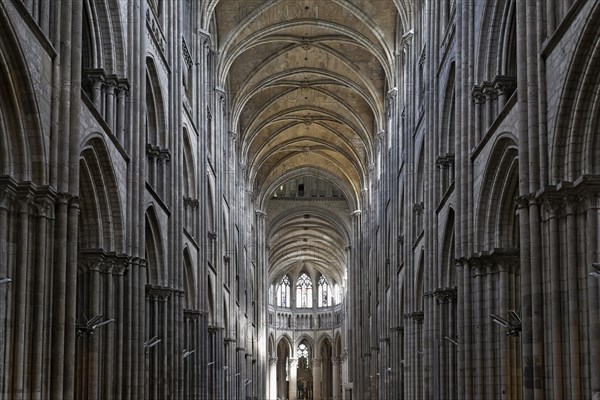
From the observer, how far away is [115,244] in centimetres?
2639

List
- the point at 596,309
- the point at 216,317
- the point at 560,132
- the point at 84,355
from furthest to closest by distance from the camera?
the point at 216,317, the point at 84,355, the point at 560,132, the point at 596,309

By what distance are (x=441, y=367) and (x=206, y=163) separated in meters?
16.4

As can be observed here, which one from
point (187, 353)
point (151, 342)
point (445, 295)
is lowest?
point (187, 353)

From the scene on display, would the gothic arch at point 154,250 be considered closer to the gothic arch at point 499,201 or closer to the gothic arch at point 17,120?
the gothic arch at point 499,201

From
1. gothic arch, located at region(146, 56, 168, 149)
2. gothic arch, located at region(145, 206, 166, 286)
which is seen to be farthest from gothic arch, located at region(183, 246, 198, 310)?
gothic arch, located at region(146, 56, 168, 149)

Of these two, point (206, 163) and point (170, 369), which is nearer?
point (170, 369)

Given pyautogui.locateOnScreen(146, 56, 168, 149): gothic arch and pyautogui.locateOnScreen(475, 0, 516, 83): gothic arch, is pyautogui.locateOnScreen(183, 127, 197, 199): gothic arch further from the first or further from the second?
pyautogui.locateOnScreen(475, 0, 516, 83): gothic arch

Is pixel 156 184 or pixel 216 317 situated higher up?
pixel 156 184

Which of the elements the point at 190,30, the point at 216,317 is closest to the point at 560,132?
the point at 190,30

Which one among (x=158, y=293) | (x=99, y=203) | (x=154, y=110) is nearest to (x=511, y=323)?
(x=99, y=203)

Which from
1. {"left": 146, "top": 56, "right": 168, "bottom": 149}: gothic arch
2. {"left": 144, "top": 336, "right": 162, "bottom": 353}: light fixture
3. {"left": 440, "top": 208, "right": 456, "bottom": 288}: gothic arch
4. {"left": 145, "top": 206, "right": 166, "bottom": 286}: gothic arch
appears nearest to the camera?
{"left": 144, "top": 336, "right": 162, "bottom": 353}: light fixture

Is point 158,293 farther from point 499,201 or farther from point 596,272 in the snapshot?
point 596,272

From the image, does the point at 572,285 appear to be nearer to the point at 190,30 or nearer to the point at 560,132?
the point at 560,132

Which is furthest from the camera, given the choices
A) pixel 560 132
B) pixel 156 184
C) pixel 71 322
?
pixel 156 184
